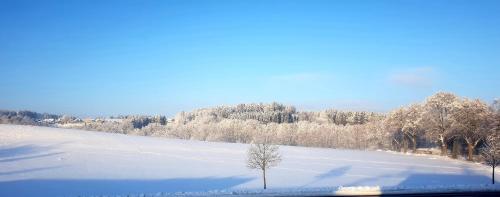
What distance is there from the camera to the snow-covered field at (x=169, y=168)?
4900 cm

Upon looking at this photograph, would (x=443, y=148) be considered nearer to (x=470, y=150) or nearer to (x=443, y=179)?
(x=470, y=150)

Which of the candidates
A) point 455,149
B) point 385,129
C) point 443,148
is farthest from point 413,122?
point 455,149

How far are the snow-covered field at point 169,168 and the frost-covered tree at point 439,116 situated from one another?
183 inches

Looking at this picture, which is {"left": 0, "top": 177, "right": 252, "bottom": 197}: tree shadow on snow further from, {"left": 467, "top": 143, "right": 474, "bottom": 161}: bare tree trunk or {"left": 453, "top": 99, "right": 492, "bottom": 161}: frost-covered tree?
{"left": 453, "top": 99, "right": 492, "bottom": 161}: frost-covered tree

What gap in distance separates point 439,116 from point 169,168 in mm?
52277

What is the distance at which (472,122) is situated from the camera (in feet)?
263

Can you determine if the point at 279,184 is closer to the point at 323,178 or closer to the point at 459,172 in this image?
the point at 323,178

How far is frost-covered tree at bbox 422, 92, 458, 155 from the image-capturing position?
85188 mm

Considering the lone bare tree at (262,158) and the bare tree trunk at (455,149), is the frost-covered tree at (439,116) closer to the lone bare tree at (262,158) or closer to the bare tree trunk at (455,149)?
the bare tree trunk at (455,149)

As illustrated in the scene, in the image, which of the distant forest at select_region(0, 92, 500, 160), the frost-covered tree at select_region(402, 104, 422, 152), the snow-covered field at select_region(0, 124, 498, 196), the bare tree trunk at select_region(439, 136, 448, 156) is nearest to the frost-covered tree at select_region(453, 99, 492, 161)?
the distant forest at select_region(0, 92, 500, 160)

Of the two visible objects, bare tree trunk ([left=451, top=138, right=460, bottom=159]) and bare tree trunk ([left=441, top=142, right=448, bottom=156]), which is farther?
bare tree trunk ([left=441, top=142, right=448, bottom=156])

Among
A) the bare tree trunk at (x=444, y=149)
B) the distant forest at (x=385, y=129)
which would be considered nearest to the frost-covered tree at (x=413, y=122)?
the distant forest at (x=385, y=129)

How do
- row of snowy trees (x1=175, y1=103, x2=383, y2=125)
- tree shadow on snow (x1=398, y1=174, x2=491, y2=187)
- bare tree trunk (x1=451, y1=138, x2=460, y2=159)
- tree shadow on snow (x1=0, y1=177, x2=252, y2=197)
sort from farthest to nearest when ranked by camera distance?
row of snowy trees (x1=175, y1=103, x2=383, y2=125) → bare tree trunk (x1=451, y1=138, x2=460, y2=159) → tree shadow on snow (x1=398, y1=174, x2=491, y2=187) → tree shadow on snow (x1=0, y1=177, x2=252, y2=197)

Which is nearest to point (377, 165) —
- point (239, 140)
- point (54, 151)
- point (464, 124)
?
point (464, 124)
